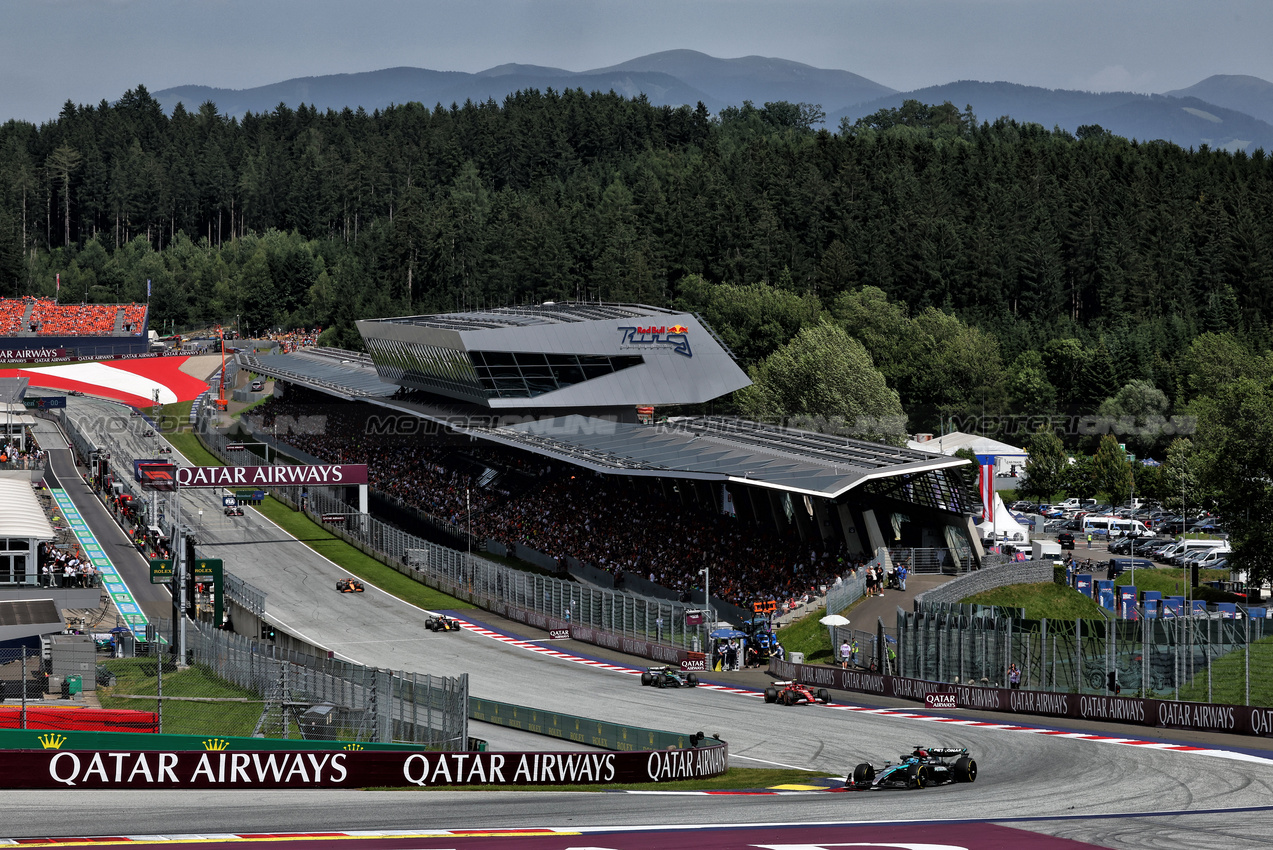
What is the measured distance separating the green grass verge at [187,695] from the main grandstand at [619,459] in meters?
21.1

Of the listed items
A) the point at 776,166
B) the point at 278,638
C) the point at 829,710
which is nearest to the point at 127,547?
the point at 278,638

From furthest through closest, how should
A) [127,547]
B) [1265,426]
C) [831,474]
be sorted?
1. [127,547]
2. [1265,426]
3. [831,474]

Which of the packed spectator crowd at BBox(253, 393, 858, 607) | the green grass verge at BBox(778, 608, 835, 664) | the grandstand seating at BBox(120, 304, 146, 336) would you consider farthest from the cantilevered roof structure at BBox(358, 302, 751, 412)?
the grandstand seating at BBox(120, 304, 146, 336)

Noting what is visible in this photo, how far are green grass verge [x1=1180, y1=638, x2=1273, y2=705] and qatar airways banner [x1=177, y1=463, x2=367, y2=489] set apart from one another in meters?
49.3

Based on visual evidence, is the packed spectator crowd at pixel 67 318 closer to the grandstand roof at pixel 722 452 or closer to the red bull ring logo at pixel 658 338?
the red bull ring logo at pixel 658 338

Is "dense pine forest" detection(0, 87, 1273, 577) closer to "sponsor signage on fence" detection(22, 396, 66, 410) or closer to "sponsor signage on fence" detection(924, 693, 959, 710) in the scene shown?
"sponsor signage on fence" detection(924, 693, 959, 710)

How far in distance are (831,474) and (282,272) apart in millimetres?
139396

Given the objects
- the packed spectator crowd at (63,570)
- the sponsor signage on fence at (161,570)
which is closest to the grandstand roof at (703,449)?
the sponsor signage on fence at (161,570)

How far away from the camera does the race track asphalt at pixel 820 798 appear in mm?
21359

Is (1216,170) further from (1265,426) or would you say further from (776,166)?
(1265,426)

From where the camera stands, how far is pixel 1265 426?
57250 mm

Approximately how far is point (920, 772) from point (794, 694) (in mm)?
13327

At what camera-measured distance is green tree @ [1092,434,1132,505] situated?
290 feet

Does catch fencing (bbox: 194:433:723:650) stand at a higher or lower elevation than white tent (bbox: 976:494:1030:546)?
lower
